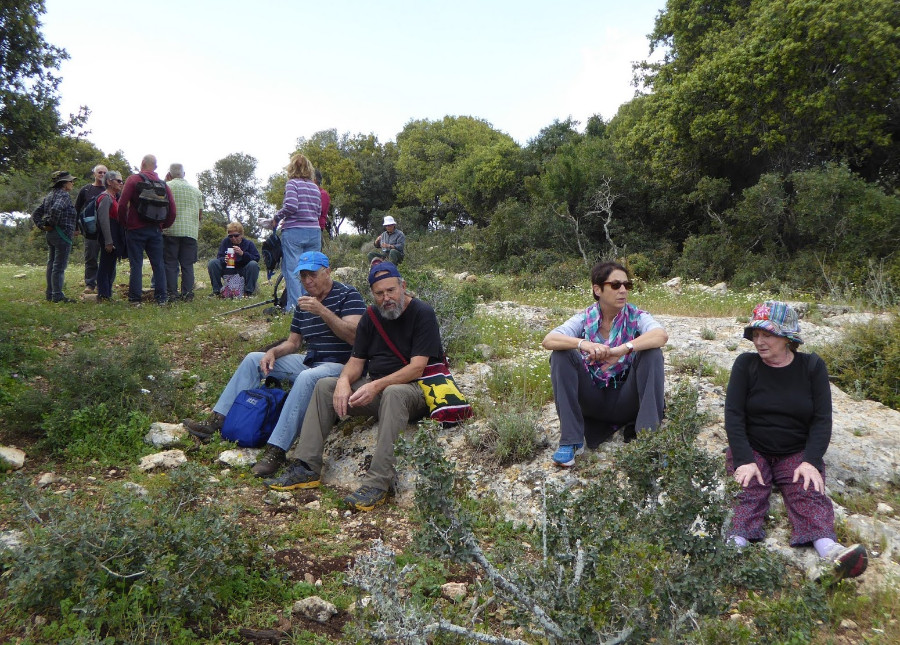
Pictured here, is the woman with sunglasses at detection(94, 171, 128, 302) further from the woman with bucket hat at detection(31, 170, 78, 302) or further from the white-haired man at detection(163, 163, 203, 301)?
the white-haired man at detection(163, 163, 203, 301)

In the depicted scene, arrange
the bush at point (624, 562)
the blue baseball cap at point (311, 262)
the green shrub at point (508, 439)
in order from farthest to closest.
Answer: the blue baseball cap at point (311, 262) → the green shrub at point (508, 439) → the bush at point (624, 562)

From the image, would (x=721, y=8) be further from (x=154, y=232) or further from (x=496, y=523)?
(x=496, y=523)

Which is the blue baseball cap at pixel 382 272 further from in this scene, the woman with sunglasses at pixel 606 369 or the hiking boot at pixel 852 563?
the hiking boot at pixel 852 563

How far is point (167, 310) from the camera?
8344 millimetres

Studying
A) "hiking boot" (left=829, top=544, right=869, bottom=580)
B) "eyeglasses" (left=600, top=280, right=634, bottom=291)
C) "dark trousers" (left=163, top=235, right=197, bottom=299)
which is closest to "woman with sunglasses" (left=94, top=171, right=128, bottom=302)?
"dark trousers" (left=163, top=235, right=197, bottom=299)

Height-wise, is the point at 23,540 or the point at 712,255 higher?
the point at 712,255

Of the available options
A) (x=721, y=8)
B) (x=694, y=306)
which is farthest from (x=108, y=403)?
(x=721, y=8)

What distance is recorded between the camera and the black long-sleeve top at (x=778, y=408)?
3.17m

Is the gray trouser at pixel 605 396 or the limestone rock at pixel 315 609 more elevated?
the gray trouser at pixel 605 396

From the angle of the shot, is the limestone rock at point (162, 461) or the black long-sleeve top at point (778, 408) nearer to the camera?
the black long-sleeve top at point (778, 408)

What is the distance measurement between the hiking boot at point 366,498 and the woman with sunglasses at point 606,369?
1.19m

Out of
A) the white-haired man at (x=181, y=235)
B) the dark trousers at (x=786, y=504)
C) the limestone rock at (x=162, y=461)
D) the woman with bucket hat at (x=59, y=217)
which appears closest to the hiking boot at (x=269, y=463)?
the limestone rock at (x=162, y=461)

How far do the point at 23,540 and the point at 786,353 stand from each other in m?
4.03

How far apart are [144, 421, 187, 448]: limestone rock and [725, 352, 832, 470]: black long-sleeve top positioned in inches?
156
